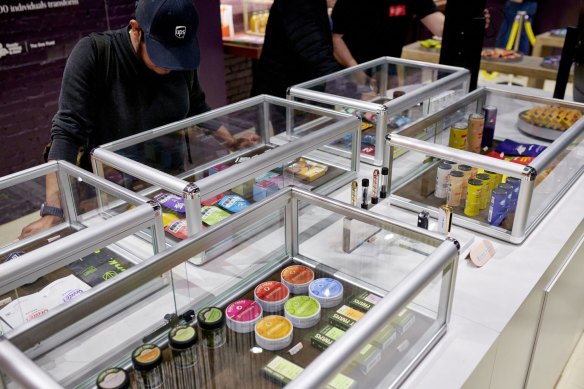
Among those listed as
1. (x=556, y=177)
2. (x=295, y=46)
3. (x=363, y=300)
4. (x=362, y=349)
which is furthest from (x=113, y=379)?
(x=295, y=46)

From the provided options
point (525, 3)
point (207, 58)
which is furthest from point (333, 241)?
point (525, 3)

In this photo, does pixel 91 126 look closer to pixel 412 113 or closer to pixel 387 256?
pixel 387 256

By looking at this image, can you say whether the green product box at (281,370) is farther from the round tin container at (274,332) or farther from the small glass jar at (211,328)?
the small glass jar at (211,328)

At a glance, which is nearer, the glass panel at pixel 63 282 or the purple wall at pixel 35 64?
the glass panel at pixel 63 282

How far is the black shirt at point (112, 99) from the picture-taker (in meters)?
2.17

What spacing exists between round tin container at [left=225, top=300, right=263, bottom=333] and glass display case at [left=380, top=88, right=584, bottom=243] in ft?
2.72

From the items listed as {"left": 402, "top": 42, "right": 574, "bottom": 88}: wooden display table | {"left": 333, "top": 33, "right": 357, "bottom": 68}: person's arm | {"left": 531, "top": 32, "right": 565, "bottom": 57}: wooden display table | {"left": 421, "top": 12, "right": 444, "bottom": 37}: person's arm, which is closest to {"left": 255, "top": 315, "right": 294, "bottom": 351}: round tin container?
{"left": 333, "top": 33, "right": 357, "bottom": 68}: person's arm

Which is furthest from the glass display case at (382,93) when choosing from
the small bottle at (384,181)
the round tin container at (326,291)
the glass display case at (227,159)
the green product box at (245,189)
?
the round tin container at (326,291)

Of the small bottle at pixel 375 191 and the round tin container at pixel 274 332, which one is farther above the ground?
the small bottle at pixel 375 191

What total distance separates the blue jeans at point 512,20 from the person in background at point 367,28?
13.2 feet

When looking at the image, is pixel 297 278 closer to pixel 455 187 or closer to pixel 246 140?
pixel 455 187

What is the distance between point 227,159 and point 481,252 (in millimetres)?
1104

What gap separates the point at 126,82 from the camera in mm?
2307

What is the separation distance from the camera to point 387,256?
1.70m
